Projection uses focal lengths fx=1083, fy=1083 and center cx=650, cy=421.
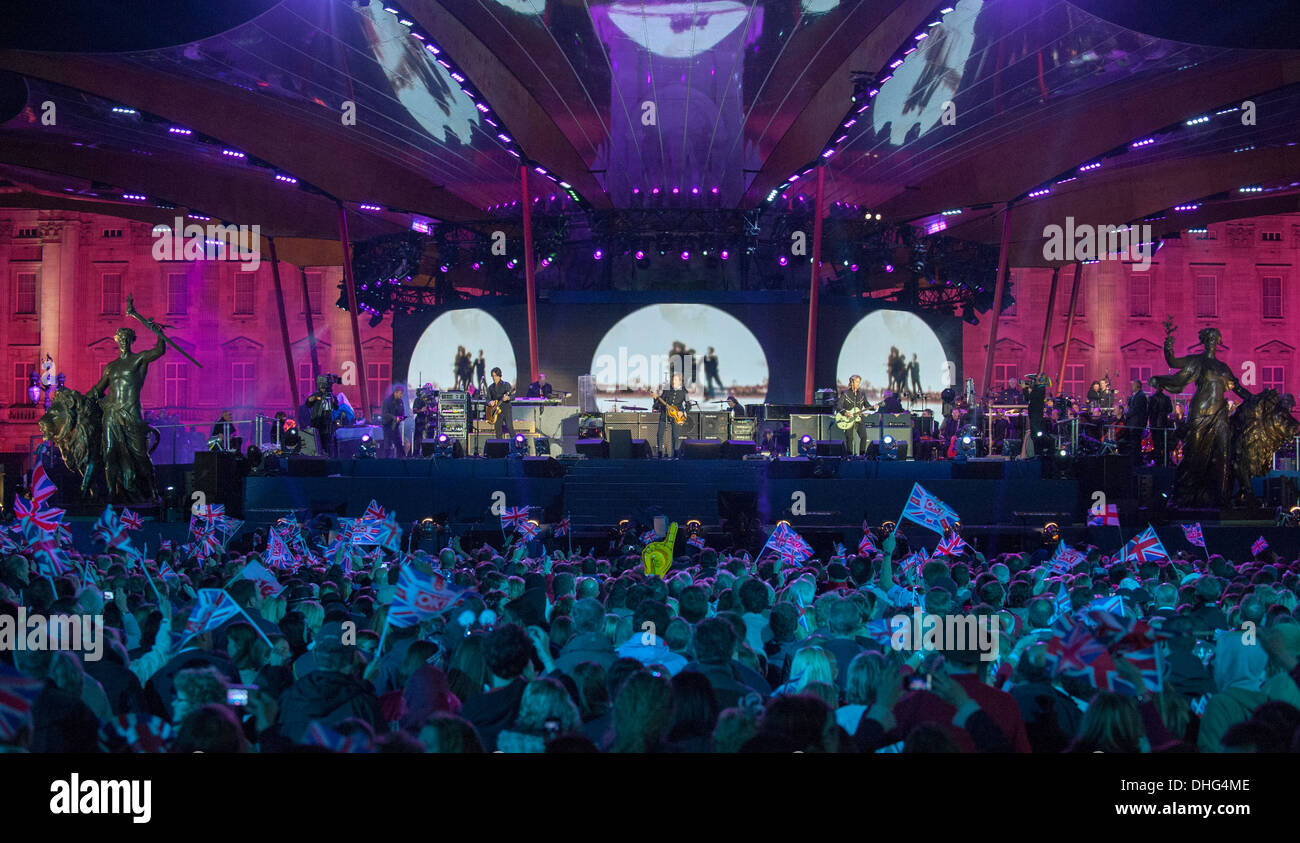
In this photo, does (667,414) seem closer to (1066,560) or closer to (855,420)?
(855,420)

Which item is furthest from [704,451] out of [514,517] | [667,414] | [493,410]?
[493,410]

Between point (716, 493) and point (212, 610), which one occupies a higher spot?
point (212, 610)

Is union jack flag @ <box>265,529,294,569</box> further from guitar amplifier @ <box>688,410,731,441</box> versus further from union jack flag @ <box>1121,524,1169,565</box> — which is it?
guitar amplifier @ <box>688,410,731,441</box>

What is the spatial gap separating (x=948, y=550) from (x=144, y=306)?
137 ft

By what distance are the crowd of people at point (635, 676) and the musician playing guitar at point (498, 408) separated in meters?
16.5

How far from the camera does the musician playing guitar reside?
2516 cm

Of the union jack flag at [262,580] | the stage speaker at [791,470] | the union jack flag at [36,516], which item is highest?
the stage speaker at [791,470]

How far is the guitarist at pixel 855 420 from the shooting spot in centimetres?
2383

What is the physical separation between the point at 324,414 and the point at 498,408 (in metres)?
3.93

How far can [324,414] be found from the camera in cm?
2431

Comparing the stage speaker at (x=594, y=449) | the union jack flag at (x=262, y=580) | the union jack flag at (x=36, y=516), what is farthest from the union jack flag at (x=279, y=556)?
the stage speaker at (x=594, y=449)

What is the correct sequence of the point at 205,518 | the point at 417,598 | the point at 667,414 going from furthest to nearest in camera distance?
the point at 667,414
the point at 205,518
the point at 417,598

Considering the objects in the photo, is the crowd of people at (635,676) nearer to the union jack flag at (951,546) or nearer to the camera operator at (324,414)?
the union jack flag at (951,546)

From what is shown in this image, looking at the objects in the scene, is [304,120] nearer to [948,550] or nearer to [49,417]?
[49,417]
